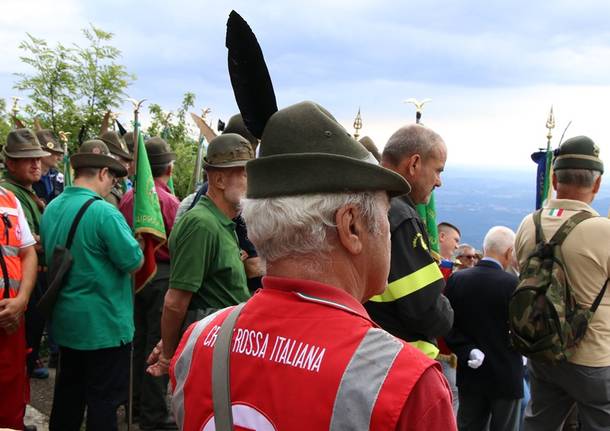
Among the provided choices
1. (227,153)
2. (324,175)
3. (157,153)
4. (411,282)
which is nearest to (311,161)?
(324,175)

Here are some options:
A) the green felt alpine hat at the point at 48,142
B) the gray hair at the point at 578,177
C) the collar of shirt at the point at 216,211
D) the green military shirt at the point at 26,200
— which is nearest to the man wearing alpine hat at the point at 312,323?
the collar of shirt at the point at 216,211

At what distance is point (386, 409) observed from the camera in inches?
44.1

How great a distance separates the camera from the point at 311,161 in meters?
1.32

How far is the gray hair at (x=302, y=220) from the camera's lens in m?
1.31

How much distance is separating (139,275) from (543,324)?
3.04 meters

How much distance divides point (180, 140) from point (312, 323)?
1086cm

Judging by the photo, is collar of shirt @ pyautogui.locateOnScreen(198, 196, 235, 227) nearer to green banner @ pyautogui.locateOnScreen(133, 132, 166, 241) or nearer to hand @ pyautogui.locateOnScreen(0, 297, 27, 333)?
green banner @ pyautogui.locateOnScreen(133, 132, 166, 241)

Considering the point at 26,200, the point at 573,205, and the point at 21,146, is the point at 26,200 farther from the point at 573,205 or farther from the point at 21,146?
the point at 573,205

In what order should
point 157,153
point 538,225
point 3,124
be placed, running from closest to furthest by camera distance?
point 538,225
point 157,153
point 3,124

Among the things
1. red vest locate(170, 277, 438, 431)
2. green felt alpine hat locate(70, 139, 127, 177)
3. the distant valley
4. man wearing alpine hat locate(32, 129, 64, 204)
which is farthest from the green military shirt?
the distant valley

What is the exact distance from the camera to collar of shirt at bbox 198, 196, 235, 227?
3488 mm

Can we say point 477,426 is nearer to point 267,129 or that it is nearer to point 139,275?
point 139,275

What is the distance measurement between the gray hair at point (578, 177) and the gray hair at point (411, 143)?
1219mm

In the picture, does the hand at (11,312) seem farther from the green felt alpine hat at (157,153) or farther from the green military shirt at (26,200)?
the green felt alpine hat at (157,153)
